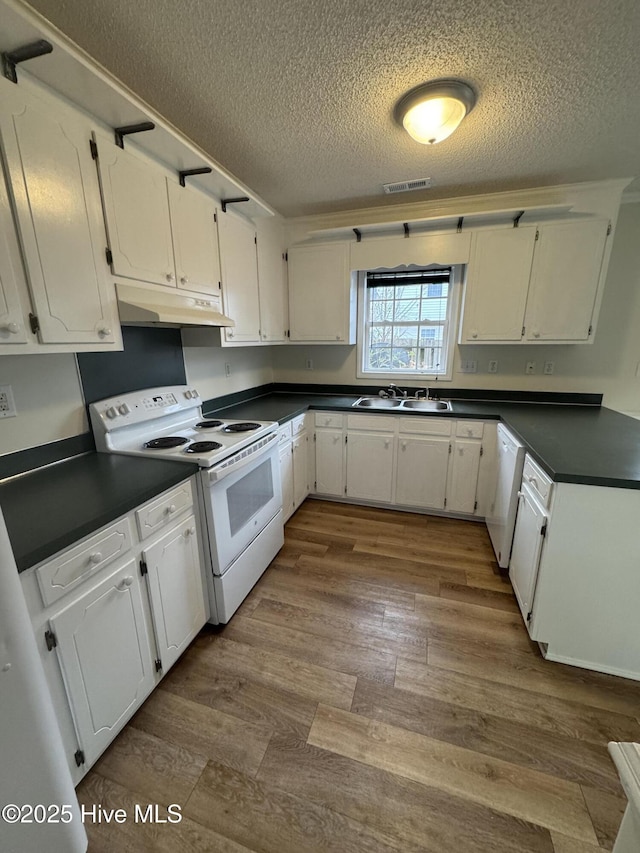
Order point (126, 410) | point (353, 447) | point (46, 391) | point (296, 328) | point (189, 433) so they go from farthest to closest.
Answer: point (296, 328) → point (353, 447) → point (189, 433) → point (126, 410) → point (46, 391)

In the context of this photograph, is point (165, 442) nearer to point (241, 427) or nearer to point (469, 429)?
point (241, 427)

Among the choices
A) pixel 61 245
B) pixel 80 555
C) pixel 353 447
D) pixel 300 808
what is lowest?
pixel 300 808

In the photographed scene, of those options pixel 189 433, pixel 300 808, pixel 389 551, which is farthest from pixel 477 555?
pixel 189 433

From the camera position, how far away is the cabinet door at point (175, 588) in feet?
4.55

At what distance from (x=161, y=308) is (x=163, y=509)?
3.02 ft

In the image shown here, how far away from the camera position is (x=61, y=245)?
125cm

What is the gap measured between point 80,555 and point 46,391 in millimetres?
858

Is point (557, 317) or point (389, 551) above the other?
Result: point (557, 317)

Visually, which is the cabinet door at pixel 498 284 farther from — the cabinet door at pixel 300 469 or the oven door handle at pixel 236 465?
the oven door handle at pixel 236 465

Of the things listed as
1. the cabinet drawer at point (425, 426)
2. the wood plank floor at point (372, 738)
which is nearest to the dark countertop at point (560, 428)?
the cabinet drawer at point (425, 426)

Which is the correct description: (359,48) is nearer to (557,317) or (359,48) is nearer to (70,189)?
(70,189)

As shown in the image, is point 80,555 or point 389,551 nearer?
point 80,555

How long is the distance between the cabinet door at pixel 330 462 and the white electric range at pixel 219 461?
2.63ft

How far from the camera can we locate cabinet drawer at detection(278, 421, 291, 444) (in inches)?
96.6
